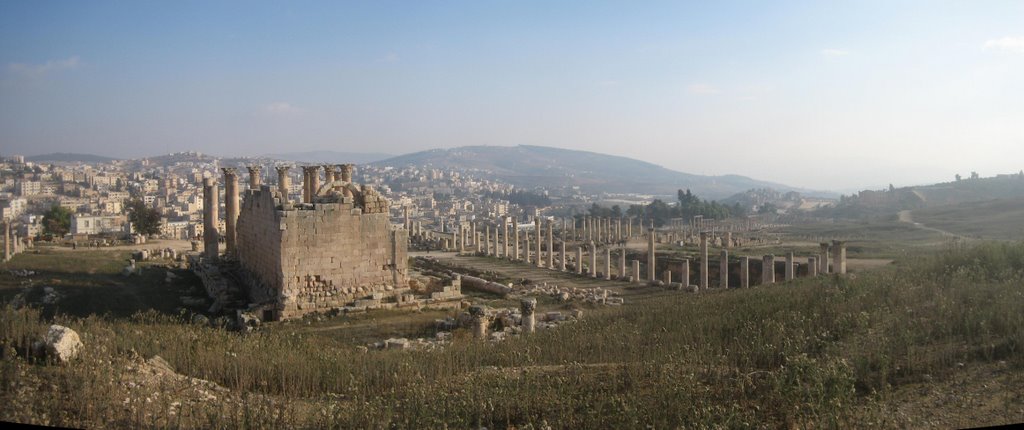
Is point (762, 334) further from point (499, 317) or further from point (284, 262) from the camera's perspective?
point (284, 262)

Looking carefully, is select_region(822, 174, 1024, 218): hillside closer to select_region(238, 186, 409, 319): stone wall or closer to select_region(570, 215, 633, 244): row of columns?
select_region(570, 215, 633, 244): row of columns

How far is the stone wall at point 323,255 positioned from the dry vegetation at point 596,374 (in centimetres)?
679

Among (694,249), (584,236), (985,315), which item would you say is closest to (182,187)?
(584,236)

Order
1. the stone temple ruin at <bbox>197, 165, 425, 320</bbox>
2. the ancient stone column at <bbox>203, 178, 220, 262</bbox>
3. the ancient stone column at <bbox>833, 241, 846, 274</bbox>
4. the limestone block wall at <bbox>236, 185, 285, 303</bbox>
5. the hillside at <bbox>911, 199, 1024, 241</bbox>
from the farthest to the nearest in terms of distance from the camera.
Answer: the hillside at <bbox>911, 199, 1024, 241</bbox>, the ancient stone column at <bbox>203, 178, 220, 262</bbox>, the ancient stone column at <bbox>833, 241, 846, 274</bbox>, the limestone block wall at <bbox>236, 185, 285, 303</bbox>, the stone temple ruin at <bbox>197, 165, 425, 320</bbox>

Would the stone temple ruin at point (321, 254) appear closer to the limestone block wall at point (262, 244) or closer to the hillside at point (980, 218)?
the limestone block wall at point (262, 244)

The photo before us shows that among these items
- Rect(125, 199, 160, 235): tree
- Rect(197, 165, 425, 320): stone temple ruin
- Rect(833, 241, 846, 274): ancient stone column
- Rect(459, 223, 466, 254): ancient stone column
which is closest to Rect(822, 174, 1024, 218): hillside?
Rect(459, 223, 466, 254): ancient stone column

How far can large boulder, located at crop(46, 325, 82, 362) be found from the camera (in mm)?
7895

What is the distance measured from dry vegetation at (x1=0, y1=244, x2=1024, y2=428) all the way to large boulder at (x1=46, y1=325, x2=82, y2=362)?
0.58 feet

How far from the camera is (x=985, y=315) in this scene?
9617 mm

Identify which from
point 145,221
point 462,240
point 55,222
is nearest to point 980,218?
point 462,240

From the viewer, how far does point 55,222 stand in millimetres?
48094

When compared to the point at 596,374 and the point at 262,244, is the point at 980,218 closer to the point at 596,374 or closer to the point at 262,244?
the point at 262,244

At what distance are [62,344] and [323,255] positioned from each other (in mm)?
11483

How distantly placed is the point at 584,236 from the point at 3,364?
4849 cm
